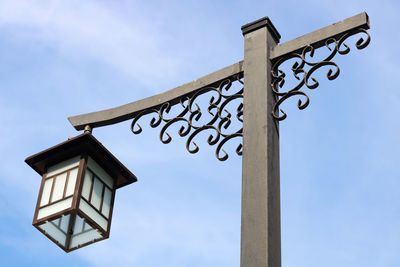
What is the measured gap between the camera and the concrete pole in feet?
13.7

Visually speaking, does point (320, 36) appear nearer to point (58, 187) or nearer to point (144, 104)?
point (144, 104)

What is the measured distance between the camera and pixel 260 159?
177 inches

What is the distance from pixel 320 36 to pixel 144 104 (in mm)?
1523

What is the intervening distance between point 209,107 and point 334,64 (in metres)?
0.96

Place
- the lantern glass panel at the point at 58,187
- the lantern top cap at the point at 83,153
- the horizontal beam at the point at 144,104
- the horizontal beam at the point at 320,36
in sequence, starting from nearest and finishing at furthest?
the horizontal beam at the point at 320,36 < the horizontal beam at the point at 144,104 < the lantern glass panel at the point at 58,187 < the lantern top cap at the point at 83,153

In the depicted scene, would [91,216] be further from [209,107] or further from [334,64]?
[334,64]

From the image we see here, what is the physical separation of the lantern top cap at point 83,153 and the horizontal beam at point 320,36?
156 centimetres

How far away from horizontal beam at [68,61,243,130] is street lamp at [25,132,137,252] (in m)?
0.31

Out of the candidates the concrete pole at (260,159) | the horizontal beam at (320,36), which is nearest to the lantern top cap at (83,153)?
the concrete pole at (260,159)

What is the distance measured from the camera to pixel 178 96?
5.50 meters

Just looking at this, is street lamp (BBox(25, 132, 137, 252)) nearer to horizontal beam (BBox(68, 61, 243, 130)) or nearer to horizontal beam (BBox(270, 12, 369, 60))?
horizontal beam (BBox(68, 61, 243, 130))

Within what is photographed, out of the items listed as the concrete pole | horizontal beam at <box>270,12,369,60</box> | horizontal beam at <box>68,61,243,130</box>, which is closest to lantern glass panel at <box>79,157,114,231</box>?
horizontal beam at <box>68,61,243,130</box>

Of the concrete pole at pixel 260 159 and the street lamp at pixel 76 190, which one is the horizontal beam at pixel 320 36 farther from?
the street lamp at pixel 76 190

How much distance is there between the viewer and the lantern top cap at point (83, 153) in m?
5.68
